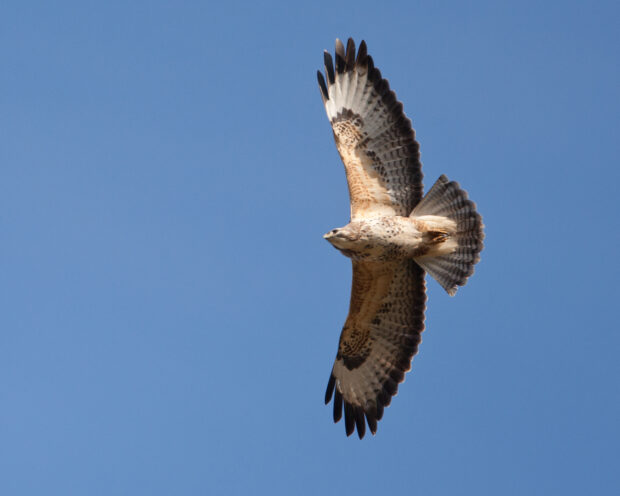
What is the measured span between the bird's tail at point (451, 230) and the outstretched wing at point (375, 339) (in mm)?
328

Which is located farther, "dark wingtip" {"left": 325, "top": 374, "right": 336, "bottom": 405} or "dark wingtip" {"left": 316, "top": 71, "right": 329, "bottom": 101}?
"dark wingtip" {"left": 325, "top": 374, "right": 336, "bottom": 405}

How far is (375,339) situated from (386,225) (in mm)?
1597

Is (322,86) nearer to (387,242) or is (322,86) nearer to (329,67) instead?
(329,67)

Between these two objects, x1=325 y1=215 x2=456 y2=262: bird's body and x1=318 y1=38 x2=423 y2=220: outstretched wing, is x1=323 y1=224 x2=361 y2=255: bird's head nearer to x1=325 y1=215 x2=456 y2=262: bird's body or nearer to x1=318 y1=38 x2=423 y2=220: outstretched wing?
x1=325 y1=215 x2=456 y2=262: bird's body

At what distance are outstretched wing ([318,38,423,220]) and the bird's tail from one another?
21 centimetres

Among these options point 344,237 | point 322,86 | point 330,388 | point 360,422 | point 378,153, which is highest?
point 322,86

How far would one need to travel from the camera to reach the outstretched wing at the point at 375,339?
10383 mm

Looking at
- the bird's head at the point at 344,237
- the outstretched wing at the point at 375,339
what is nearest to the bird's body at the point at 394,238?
the bird's head at the point at 344,237

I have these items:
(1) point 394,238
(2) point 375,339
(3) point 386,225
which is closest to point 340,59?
(3) point 386,225

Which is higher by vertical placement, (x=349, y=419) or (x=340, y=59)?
(x=340, y=59)

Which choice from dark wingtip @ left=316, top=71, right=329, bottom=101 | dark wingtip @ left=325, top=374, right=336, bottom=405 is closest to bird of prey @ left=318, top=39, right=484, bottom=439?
dark wingtip @ left=316, top=71, right=329, bottom=101

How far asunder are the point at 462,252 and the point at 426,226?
54cm

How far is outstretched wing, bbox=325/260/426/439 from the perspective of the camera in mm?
10383

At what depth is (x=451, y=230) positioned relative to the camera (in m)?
10.1
